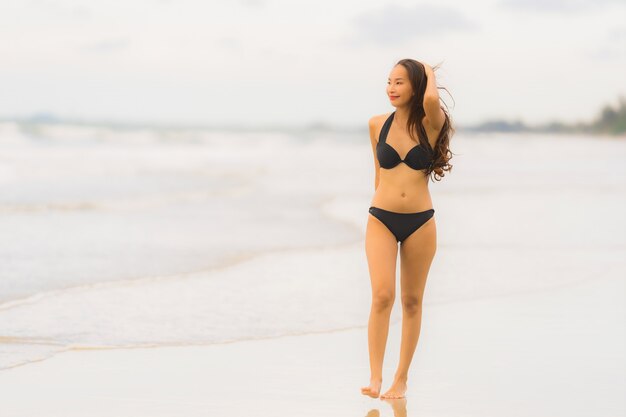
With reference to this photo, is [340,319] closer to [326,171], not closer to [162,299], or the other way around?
[162,299]

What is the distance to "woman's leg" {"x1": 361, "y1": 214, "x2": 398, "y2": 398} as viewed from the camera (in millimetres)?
5707

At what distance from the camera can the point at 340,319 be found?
859 centimetres

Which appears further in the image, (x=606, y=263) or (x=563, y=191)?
(x=563, y=191)

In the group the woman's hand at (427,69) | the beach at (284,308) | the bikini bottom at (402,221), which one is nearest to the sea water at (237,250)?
the beach at (284,308)

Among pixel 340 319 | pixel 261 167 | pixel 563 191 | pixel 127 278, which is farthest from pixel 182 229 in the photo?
pixel 261 167

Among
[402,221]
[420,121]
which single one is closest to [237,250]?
[402,221]

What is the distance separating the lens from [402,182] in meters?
5.73

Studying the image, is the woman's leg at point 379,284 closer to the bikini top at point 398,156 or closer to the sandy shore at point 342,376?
the sandy shore at point 342,376

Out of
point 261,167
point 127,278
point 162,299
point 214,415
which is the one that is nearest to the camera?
point 214,415

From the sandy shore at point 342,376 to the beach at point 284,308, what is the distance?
0.8 inches

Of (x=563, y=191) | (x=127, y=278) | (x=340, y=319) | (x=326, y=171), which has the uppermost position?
(x=326, y=171)

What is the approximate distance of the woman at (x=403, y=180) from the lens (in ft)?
18.6

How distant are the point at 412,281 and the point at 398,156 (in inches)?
29.9

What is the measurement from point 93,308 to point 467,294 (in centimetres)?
358
